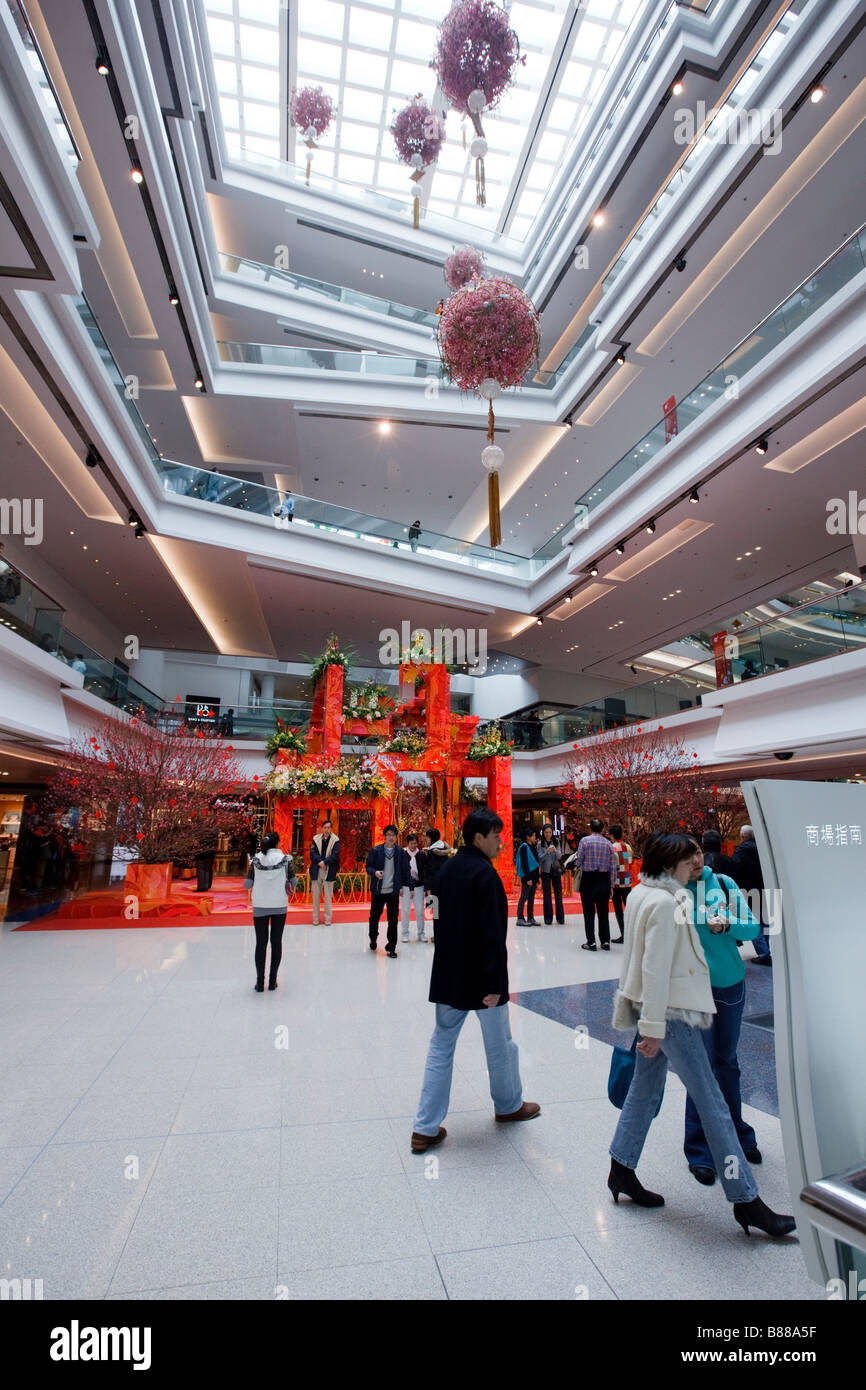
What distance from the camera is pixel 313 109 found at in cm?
1647

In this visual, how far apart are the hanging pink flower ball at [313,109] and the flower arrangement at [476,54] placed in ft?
27.7

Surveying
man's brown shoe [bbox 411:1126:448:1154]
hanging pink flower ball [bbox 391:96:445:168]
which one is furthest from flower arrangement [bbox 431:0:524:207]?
man's brown shoe [bbox 411:1126:448:1154]

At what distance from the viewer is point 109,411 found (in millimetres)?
11211

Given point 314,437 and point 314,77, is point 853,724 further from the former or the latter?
point 314,77

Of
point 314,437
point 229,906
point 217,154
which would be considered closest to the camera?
point 229,906

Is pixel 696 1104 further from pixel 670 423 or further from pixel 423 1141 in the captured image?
pixel 670 423

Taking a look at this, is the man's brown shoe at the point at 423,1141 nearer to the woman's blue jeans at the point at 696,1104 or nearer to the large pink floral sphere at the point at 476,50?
the woman's blue jeans at the point at 696,1104

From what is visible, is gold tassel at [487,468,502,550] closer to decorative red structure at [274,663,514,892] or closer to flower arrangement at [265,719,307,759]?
decorative red structure at [274,663,514,892]

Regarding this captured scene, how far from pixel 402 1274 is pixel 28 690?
33.9 feet

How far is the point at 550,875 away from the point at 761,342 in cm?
963

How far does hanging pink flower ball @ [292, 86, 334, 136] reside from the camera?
16.4 metres

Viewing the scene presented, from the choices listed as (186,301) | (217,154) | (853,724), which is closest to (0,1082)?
(853,724)

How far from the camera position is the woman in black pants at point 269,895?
5812 mm

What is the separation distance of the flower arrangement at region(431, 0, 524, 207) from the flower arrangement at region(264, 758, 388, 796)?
10508 mm
